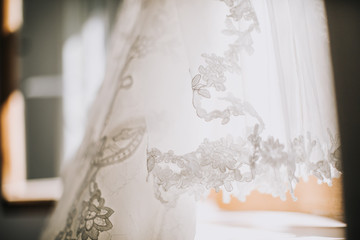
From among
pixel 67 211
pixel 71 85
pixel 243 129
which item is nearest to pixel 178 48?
pixel 243 129

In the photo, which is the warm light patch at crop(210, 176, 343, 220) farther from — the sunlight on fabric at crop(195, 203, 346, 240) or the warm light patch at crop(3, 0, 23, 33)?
the warm light patch at crop(3, 0, 23, 33)

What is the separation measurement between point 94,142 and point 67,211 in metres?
0.15

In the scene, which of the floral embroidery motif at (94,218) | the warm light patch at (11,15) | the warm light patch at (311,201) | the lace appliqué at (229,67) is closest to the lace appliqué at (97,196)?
the floral embroidery motif at (94,218)

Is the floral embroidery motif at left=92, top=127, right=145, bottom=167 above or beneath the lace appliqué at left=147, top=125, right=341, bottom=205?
above

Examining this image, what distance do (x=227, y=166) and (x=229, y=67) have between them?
0.15m

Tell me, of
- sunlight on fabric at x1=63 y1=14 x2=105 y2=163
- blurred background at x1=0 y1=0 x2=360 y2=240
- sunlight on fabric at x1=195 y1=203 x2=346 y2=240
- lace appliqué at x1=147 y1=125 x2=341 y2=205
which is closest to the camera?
lace appliqué at x1=147 y1=125 x2=341 y2=205

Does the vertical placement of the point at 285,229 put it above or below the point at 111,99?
below

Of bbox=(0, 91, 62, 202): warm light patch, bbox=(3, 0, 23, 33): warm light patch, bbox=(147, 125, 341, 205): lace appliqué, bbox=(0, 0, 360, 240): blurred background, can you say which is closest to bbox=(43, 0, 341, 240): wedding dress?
bbox=(147, 125, 341, 205): lace appliqué

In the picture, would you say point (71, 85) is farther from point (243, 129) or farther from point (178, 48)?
point (243, 129)

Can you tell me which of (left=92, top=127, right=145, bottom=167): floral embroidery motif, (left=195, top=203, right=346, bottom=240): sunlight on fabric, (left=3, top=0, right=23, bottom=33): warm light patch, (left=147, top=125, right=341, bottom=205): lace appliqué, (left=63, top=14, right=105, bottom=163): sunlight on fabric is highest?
(left=3, top=0, right=23, bottom=33): warm light patch

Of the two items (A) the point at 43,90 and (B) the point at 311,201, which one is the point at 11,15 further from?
(B) the point at 311,201

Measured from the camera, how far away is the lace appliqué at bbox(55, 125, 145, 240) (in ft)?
1.60

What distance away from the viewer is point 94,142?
2.02 ft

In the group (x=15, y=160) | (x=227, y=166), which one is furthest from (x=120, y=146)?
(x=15, y=160)
